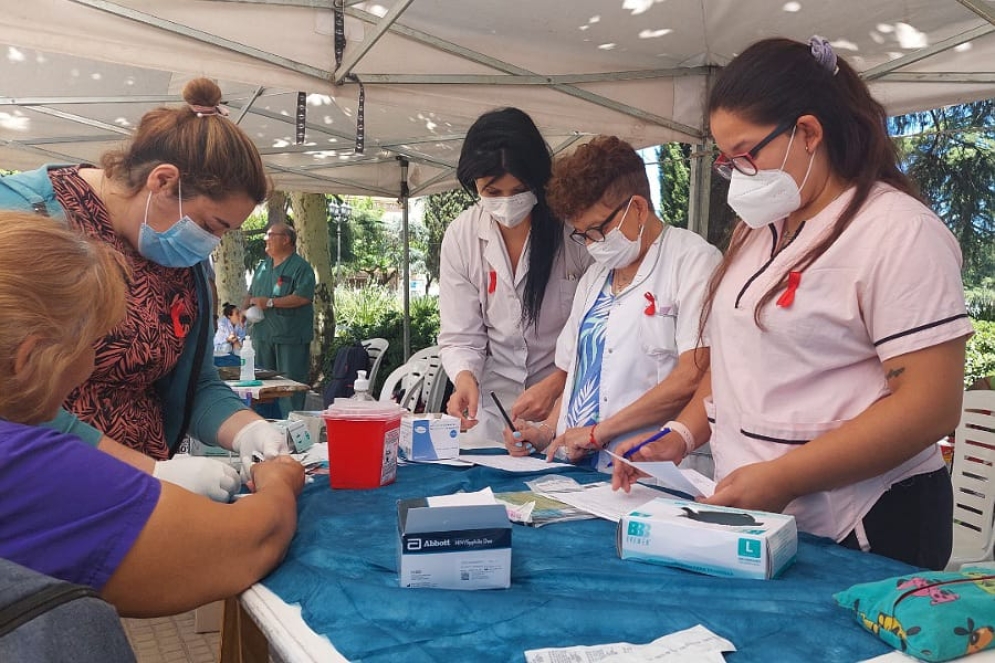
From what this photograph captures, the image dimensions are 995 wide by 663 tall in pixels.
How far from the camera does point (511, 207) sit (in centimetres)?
270

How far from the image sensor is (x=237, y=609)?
1692 millimetres

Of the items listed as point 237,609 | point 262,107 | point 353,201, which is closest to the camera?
point 237,609

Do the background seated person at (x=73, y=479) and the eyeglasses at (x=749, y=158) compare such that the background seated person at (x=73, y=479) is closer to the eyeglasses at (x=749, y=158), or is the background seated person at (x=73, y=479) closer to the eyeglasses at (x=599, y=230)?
the eyeglasses at (x=749, y=158)

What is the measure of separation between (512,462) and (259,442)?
2.25 ft

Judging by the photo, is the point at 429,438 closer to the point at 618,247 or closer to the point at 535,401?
the point at 535,401

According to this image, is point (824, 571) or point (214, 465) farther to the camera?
point (214, 465)

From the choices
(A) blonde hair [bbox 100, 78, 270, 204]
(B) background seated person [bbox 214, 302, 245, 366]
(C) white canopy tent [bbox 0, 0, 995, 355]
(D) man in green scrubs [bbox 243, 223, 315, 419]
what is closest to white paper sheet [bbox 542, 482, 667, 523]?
(A) blonde hair [bbox 100, 78, 270, 204]

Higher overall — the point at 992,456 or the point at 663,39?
the point at 663,39

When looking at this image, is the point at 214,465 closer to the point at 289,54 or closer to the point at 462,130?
the point at 289,54

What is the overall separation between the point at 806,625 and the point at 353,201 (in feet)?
59.8

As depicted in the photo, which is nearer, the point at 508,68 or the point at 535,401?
the point at 535,401

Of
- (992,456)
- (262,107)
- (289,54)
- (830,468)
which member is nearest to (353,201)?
(262,107)

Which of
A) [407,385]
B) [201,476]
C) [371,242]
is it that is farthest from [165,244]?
[371,242]

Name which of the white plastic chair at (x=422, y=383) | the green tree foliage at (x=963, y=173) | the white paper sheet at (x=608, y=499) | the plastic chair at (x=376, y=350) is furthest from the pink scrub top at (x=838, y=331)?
the green tree foliage at (x=963, y=173)
